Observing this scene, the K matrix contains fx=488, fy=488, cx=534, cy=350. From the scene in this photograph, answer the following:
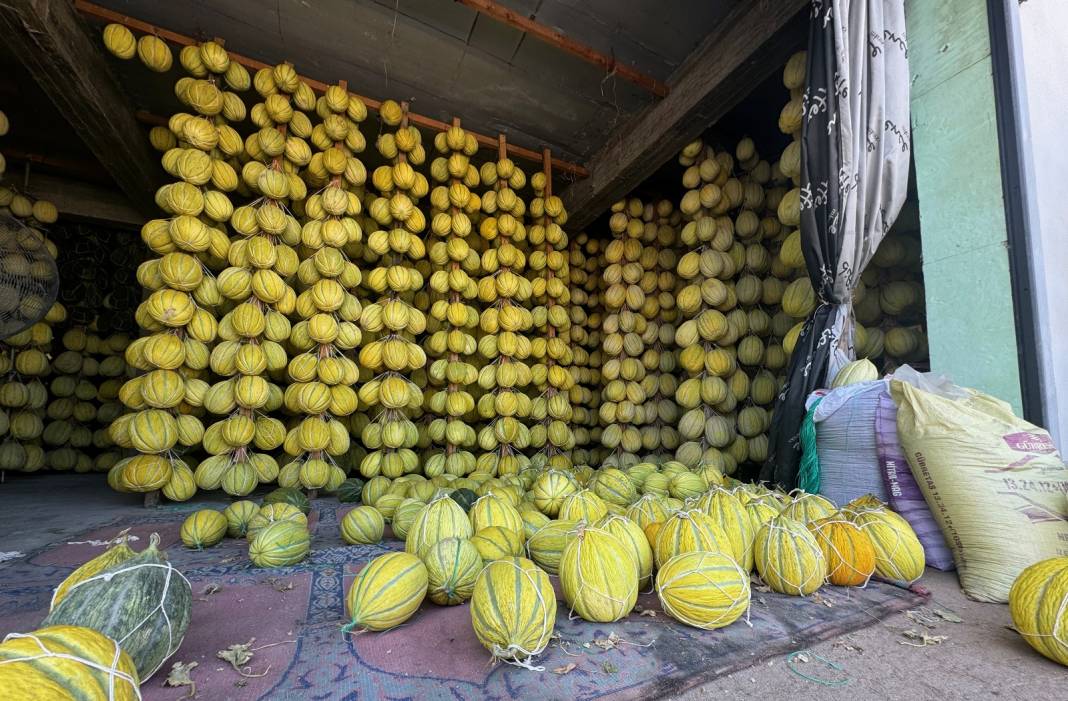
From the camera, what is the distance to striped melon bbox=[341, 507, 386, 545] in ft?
8.61

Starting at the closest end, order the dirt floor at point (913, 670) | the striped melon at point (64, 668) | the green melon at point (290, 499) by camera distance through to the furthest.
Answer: the striped melon at point (64, 668) < the dirt floor at point (913, 670) < the green melon at point (290, 499)

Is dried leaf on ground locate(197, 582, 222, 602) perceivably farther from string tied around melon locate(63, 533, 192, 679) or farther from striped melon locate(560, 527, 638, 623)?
striped melon locate(560, 527, 638, 623)

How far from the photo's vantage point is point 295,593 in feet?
6.38

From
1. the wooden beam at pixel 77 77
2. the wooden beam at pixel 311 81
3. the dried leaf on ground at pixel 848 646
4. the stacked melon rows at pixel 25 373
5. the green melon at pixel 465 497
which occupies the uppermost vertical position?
the wooden beam at pixel 311 81

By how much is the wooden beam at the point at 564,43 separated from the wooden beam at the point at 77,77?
2.55 metres

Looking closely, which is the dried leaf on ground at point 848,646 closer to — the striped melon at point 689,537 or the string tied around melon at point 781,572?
the string tied around melon at point 781,572

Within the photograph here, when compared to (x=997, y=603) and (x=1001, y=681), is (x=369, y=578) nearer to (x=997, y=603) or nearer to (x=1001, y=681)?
(x=1001, y=681)

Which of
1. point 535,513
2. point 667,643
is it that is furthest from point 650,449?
point 667,643

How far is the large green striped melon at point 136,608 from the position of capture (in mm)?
1206

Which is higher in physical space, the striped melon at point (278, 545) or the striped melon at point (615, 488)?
the striped melon at point (615, 488)

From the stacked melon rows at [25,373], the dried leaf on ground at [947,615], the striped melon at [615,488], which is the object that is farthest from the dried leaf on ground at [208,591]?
the stacked melon rows at [25,373]

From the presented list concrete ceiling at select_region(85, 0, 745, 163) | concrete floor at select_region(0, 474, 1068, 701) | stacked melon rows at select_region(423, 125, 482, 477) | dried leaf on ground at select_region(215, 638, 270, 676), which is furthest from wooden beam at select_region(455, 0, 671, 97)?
concrete floor at select_region(0, 474, 1068, 701)

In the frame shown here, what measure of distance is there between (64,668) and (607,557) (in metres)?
1.29

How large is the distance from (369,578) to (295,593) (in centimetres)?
59
